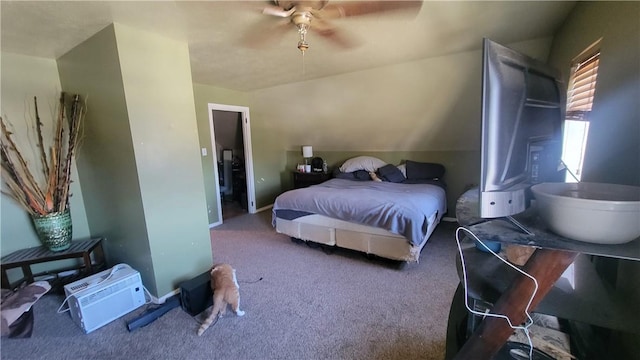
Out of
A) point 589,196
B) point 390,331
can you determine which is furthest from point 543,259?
point 390,331

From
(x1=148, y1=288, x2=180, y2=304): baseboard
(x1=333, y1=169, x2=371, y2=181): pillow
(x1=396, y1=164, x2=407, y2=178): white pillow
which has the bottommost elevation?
(x1=148, y1=288, x2=180, y2=304): baseboard

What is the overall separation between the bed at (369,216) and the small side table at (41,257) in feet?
5.89

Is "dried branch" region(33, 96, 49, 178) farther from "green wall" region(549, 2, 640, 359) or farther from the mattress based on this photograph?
"green wall" region(549, 2, 640, 359)

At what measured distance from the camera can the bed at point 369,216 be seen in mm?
2410

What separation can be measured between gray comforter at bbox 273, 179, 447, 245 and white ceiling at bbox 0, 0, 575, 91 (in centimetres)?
145

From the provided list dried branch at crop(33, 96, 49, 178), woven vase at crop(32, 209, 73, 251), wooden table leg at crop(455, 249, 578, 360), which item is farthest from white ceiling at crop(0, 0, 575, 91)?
wooden table leg at crop(455, 249, 578, 360)

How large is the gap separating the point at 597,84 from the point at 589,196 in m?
1.14

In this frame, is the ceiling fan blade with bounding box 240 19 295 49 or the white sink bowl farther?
the ceiling fan blade with bounding box 240 19 295 49

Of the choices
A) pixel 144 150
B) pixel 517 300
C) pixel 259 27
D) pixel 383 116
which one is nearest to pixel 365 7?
pixel 259 27

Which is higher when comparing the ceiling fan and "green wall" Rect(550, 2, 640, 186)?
the ceiling fan

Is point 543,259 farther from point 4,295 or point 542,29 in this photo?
point 4,295

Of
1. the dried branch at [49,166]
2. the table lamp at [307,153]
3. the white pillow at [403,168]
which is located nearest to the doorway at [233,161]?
the table lamp at [307,153]

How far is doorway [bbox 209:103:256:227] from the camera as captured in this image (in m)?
4.29

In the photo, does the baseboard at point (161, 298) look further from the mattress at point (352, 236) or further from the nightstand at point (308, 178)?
the nightstand at point (308, 178)
